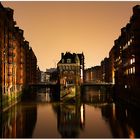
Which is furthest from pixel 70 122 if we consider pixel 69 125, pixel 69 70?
pixel 69 70

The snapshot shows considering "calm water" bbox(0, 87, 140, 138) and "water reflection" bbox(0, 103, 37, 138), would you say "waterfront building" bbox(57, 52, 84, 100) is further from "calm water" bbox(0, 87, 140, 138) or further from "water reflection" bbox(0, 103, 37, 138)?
"water reflection" bbox(0, 103, 37, 138)

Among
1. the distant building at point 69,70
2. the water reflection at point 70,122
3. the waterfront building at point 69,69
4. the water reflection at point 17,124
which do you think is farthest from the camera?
the distant building at point 69,70

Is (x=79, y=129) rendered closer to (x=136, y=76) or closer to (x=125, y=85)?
(x=136, y=76)

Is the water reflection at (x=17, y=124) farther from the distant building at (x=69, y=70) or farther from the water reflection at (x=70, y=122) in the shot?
the distant building at (x=69, y=70)

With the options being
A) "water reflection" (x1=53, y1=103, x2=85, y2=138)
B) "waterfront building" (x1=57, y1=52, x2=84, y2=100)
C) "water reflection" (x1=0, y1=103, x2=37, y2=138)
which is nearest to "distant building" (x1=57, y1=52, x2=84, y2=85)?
"waterfront building" (x1=57, y1=52, x2=84, y2=100)

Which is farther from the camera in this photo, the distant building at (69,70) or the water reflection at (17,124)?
the distant building at (69,70)

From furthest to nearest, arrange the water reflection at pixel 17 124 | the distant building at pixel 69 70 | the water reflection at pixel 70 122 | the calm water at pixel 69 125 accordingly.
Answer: the distant building at pixel 69 70 < the water reflection at pixel 70 122 < the calm water at pixel 69 125 < the water reflection at pixel 17 124

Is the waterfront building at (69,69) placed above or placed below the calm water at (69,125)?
above

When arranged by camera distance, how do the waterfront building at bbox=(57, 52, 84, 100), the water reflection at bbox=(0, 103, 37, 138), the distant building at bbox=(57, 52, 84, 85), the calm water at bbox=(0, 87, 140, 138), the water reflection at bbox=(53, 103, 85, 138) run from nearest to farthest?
1. the water reflection at bbox=(0, 103, 37, 138)
2. the calm water at bbox=(0, 87, 140, 138)
3. the water reflection at bbox=(53, 103, 85, 138)
4. the waterfront building at bbox=(57, 52, 84, 100)
5. the distant building at bbox=(57, 52, 84, 85)

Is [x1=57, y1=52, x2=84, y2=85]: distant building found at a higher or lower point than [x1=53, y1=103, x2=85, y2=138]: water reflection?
higher

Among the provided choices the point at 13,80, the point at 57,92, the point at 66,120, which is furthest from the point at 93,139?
the point at 57,92

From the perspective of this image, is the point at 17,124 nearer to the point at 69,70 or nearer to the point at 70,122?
the point at 70,122

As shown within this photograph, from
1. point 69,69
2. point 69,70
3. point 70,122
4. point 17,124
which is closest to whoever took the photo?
point 17,124

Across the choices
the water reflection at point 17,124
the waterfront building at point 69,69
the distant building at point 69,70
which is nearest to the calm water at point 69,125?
the water reflection at point 17,124
